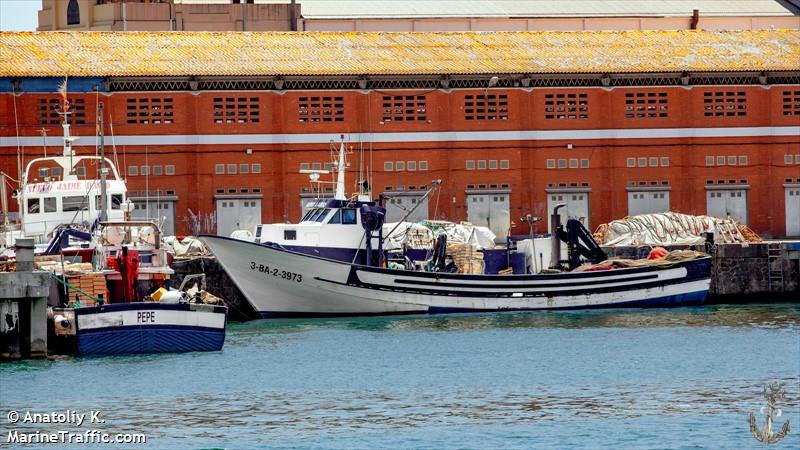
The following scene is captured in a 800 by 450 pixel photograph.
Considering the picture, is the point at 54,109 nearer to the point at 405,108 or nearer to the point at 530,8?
the point at 405,108

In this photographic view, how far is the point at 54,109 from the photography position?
64875 mm

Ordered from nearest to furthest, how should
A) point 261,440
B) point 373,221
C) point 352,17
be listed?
point 261,440 → point 373,221 → point 352,17

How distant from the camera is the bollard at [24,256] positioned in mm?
39125

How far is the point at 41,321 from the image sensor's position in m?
39.4

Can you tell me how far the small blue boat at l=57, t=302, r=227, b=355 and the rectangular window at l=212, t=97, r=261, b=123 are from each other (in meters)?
26.0

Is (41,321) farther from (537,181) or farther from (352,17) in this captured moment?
(352,17)

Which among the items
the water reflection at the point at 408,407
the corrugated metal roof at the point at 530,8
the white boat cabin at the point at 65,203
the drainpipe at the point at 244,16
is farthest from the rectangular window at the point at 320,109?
the water reflection at the point at 408,407

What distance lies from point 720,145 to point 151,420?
41428mm

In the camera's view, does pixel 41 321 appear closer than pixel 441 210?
Yes

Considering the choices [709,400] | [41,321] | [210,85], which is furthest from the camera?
[210,85]

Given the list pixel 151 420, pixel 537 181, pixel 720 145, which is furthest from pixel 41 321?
pixel 720 145

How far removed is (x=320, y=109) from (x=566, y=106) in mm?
10075

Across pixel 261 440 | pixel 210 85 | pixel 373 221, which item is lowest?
pixel 261 440

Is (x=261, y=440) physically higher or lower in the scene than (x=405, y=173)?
lower
